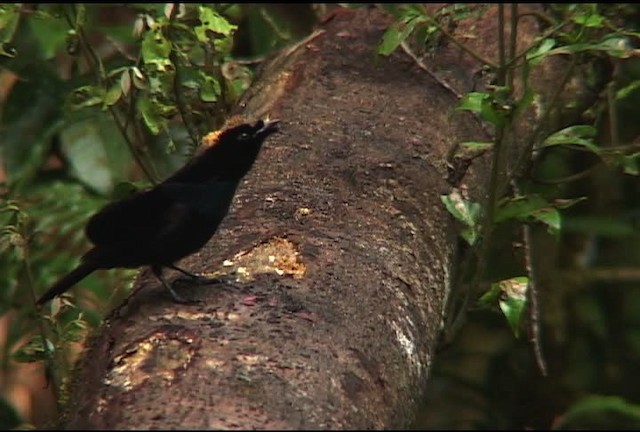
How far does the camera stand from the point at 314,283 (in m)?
2.82

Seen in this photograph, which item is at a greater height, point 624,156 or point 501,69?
point 501,69

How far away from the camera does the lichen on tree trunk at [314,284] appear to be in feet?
7.51

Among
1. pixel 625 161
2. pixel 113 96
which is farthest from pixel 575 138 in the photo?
pixel 113 96

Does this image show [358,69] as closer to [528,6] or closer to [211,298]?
[528,6]

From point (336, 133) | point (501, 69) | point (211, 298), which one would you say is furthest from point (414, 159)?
point (211, 298)

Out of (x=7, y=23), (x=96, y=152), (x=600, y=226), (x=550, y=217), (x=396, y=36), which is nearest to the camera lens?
(x=550, y=217)

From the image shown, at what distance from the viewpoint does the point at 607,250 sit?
19.8 feet

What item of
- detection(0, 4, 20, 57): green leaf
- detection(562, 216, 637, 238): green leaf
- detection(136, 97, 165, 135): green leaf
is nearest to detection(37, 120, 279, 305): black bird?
detection(136, 97, 165, 135): green leaf

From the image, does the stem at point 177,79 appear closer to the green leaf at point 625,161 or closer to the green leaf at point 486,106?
the green leaf at point 486,106

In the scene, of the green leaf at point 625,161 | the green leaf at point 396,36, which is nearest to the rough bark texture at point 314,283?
the green leaf at point 396,36

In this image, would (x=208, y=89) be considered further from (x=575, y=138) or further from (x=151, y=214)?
(x=575, y=138)

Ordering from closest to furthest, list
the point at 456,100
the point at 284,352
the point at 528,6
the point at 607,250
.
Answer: the point at 284,352
the point at 456,100
the point at 528,6
the point at 607,250

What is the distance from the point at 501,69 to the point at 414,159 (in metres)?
0.50

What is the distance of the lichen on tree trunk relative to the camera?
7.51 feet
